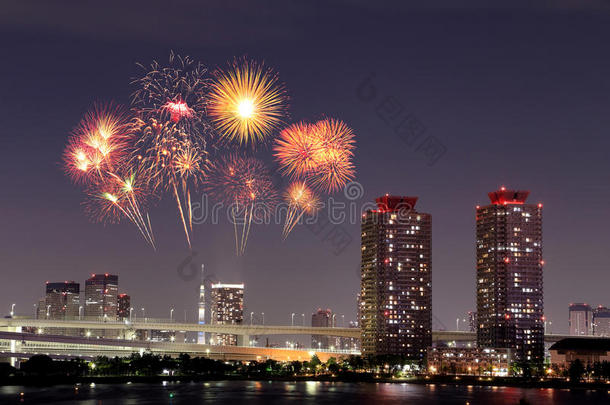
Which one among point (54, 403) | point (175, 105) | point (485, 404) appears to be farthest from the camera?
point (485, 404)

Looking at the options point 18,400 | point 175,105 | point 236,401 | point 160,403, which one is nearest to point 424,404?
point 236,401

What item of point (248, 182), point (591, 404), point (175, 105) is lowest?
point (591, 404)

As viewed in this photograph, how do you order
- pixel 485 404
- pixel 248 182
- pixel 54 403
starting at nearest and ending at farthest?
pixel 248 182 → pixel 54 403 → pixel 485 404

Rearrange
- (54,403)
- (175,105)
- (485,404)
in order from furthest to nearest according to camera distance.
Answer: (485,404) → (54,403) → (175,105)

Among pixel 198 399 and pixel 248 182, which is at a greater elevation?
pixel 248 182

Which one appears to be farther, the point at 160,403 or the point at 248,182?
the point at 160,403

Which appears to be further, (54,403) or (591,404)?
(591,404)

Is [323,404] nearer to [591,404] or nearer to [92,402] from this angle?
[92,402]

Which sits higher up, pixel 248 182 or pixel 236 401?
pixel 248 182

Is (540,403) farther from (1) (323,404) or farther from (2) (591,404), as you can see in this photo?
(1) (323,404)

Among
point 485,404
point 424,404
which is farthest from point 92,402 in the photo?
point 485,404
